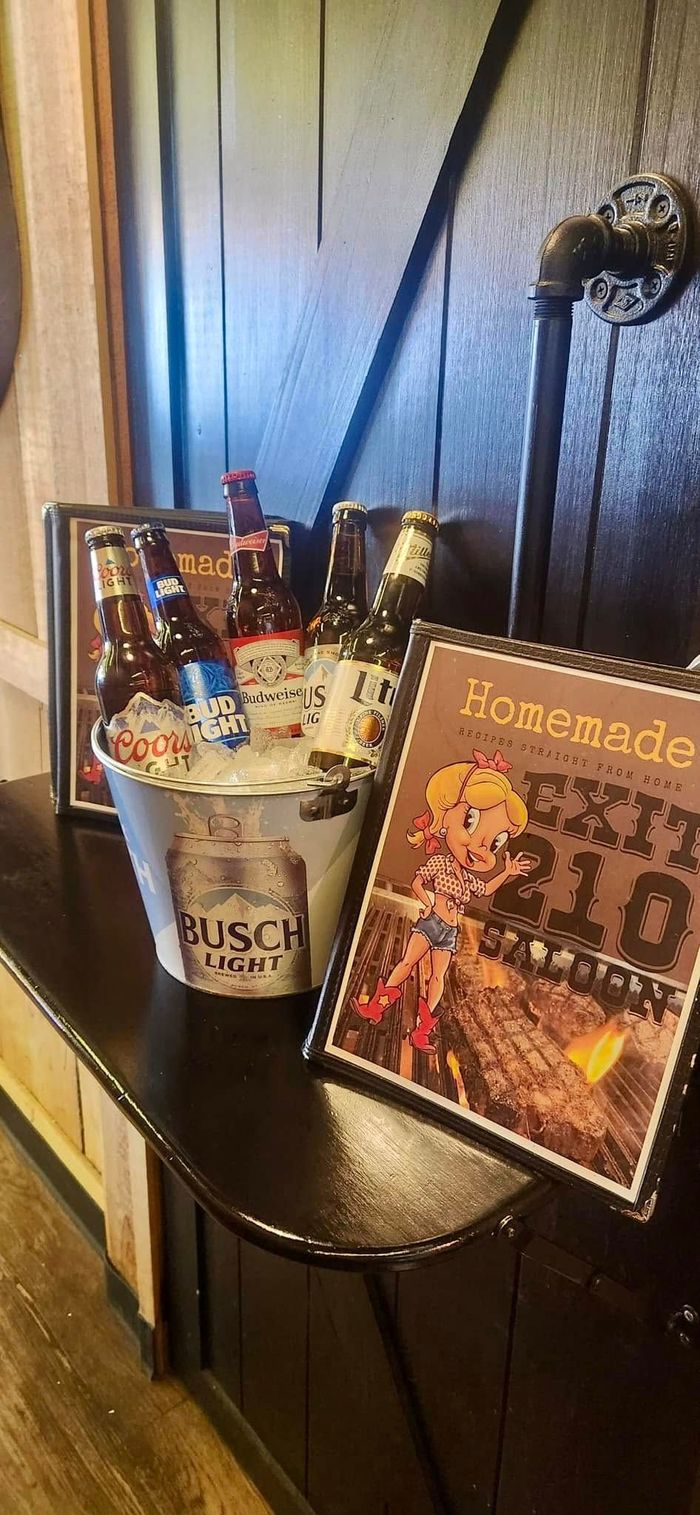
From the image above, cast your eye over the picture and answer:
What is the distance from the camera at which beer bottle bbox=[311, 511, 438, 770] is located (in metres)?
0.66

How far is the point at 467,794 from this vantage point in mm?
591

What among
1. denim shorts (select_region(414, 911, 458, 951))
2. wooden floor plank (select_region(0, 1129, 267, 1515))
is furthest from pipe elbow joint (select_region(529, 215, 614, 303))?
wooden floor plank (select_region(0, 1129, 267, 1515))

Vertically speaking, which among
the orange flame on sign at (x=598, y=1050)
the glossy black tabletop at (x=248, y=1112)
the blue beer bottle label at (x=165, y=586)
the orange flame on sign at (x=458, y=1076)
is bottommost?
→ the glossy black tabletop at (x=248, y=1112)

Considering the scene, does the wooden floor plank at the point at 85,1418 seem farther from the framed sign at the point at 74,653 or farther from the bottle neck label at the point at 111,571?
the bottle neck label at the point at 111,571

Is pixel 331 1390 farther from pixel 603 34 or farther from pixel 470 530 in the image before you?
pixel 603 34

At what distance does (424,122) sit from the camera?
29.6 inches

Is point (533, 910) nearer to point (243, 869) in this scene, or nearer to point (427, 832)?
point (427, 832)

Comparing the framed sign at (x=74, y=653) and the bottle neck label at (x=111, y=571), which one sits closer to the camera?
the bottle neck label at (x=111, y=571)

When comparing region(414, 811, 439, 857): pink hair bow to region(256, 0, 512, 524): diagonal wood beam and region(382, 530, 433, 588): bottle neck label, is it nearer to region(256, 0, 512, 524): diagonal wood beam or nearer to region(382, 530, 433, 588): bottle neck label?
region(382, 530, 433, 588): bottle neck label

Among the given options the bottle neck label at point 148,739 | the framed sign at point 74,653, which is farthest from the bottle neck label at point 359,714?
the framed sign at point 74,653

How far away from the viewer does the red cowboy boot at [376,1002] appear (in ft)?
1.99

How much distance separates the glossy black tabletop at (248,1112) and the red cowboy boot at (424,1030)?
1.6 inches

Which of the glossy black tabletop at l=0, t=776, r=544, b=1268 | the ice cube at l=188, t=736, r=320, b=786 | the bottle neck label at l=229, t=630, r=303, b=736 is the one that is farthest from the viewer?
the bottle neck label at l=229, t=630, r=303, b=736

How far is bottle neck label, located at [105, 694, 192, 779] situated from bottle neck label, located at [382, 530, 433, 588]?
7.4 inches
